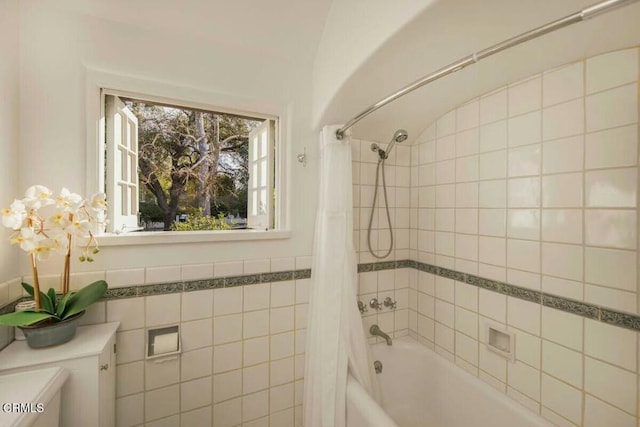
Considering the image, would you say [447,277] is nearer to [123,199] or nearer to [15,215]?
[123,199]

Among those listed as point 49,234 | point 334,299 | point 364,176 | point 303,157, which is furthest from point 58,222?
point 364,176

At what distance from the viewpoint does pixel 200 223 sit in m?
1.52

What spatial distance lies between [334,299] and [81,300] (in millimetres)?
1104

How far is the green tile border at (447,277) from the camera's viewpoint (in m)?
1.03

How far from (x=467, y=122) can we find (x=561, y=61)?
0.47 meters

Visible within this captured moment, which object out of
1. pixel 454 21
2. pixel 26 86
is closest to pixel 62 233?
pixel 26 86

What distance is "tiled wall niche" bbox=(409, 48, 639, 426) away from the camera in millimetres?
1000

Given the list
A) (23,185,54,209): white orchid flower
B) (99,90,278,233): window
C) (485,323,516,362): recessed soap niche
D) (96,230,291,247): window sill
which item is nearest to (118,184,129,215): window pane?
(99,90,278,233): window

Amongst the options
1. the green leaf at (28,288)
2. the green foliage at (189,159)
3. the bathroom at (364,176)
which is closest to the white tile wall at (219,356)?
the bathroom at (364,176)

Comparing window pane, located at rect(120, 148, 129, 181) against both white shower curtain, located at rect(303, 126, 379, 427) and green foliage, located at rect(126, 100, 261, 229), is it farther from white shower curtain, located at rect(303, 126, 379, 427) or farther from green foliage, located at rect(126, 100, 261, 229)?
white shower curtain, located at rect(303, 126, 379, 427)

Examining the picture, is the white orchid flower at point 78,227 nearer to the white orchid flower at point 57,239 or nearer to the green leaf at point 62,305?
the white orchid flower at point 57,239

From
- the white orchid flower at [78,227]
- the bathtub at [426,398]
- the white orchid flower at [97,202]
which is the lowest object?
the bathtub at [426,398]
